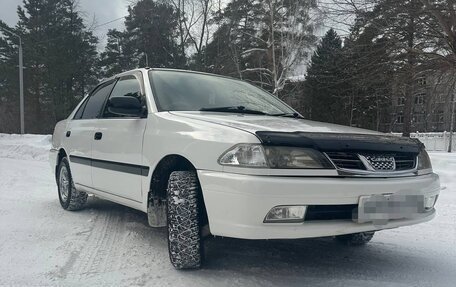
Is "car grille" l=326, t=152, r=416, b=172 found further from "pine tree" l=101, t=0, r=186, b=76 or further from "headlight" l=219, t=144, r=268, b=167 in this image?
"pine tree" l=101, t=0, r=186, b=76

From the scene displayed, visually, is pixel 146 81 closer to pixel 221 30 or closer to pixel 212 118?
pixel 212 118

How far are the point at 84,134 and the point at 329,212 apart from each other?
2995 mm

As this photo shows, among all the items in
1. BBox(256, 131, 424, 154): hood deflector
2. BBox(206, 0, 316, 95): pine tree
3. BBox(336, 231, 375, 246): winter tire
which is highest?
BBox(206, 0, 316, 95): pine tree

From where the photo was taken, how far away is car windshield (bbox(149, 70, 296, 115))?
143 inches

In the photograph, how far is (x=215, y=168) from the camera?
269cm

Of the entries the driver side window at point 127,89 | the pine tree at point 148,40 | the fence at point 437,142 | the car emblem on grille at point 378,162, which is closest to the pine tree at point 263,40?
the pine tree at point 148,40

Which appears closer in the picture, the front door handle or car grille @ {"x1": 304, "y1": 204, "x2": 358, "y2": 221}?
car grille @ {"x1": 304, "y1": 204, "x2": 358, "y2": 221}

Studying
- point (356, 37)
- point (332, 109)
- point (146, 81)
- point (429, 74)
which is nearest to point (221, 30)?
point (332, 109)

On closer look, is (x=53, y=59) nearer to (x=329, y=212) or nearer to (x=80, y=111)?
(x=80, y=111)

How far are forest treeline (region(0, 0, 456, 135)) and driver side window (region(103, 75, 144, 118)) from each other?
9.52 metres

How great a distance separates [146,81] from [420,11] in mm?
10169

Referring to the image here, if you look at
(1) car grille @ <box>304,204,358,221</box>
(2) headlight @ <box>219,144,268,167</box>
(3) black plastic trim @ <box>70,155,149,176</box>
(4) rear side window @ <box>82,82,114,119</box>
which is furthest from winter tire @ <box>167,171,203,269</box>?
(4) rear side window @ <box>82,82,114,119</box>

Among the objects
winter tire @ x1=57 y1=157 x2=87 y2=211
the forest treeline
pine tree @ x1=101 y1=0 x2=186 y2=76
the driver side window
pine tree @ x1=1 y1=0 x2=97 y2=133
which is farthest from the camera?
pine tree @ x1=1 y1=0 x2=97 y2=133

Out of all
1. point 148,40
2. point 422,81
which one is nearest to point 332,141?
point 422,81
